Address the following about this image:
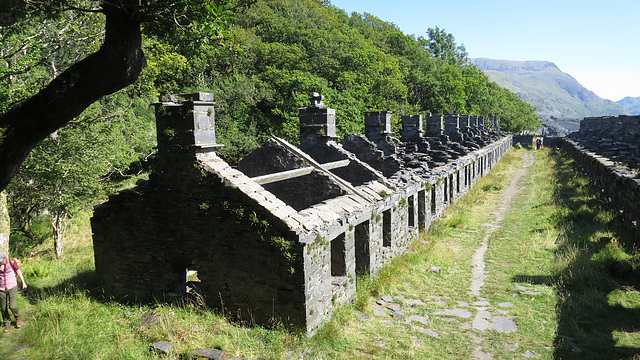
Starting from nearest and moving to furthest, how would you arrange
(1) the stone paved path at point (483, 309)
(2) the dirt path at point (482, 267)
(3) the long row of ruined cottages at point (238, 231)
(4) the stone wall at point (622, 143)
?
1. (3) the long row of ruined cottages at point (238, 231)
2. (2) the dirt path at point (482, 267)
3. (1) the stone paved path at point (483, 309)
4. (4) the stone wall at point (622, 143)

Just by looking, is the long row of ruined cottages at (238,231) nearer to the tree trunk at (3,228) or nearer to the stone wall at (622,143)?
the tree trunk at (3,228)

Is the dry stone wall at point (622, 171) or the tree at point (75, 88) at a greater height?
the tree at point (75, 88)

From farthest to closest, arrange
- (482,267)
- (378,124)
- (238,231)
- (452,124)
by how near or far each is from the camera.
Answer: (452,124) < (378,124) < (482,267) < (238,231)

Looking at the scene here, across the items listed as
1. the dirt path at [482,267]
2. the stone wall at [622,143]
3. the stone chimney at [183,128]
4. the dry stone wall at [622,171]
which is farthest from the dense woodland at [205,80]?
the stone wall at [622,143]

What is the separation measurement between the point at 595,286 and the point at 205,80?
114 feet

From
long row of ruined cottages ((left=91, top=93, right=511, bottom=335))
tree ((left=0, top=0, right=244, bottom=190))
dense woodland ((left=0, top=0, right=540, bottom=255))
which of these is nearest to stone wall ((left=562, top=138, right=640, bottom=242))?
long row of ruined cottages ((left=91, top=93, right=511, bottom=335))

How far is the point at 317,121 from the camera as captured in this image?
1499 cm

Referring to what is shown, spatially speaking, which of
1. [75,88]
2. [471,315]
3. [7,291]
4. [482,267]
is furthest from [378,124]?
[75,88]

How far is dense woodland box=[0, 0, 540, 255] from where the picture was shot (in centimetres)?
838

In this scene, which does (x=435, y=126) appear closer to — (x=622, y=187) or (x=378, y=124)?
(x=378, y=124)

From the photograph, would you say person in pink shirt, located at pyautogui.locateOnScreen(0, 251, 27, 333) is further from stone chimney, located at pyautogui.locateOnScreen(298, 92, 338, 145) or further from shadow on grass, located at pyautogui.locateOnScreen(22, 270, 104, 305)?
stone chimney, located at pyautogui.locateOnScreen(298, 92, 338, 145)

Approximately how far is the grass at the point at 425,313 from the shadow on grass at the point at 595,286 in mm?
32

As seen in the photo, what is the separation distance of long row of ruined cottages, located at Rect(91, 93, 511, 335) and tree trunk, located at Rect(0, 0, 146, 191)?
11.5 feet

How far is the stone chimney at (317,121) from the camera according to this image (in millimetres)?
14820
